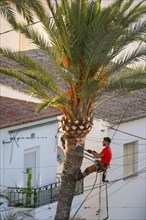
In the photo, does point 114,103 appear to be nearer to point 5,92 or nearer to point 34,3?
point 5,92

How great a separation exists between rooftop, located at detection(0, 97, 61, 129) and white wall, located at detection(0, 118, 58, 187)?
206 mm

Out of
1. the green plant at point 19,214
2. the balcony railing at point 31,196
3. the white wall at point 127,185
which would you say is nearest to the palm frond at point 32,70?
the green plant at point 19,214

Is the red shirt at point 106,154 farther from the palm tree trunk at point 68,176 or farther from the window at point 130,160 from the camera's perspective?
the window at point 130,160

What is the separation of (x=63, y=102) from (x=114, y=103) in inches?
474

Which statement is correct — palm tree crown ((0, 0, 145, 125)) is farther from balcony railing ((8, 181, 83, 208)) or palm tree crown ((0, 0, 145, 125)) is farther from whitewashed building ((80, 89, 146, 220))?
whitewashed building ((80, 89, 146, 220))

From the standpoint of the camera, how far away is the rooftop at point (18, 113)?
25.4 m

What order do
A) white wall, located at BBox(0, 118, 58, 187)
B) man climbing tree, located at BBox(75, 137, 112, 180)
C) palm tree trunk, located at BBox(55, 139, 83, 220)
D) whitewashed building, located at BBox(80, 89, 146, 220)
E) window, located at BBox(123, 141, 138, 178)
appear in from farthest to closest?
window, located at BBox(123, 141, 138, 178), whitewashed building, located at BBox(80, 89, 146, 220), white wall, located at BBox(0, 118, 58, 187), man climbing tree, located at BBox(75, 137, 112, 180), palm tree trunk, located at BBox(55, 139, 83, 220)

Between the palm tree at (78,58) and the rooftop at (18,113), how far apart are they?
10.5 ft

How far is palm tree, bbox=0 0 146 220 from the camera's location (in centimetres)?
2058

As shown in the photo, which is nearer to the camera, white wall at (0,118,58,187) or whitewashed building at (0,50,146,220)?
white wall at (0,118,58,187)

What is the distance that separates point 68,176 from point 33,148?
4.80m

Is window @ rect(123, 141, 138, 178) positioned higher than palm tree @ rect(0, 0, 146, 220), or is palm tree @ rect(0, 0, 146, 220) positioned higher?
palm tree @ rect(0, 0, 146, 220)

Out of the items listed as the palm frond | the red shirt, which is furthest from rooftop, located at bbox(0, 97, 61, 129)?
the palm frond

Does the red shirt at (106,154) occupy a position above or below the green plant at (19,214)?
above
